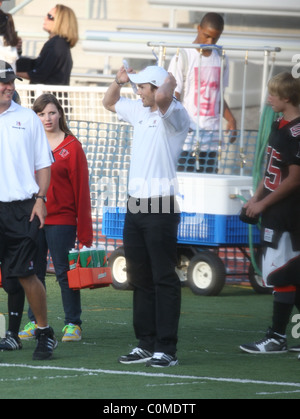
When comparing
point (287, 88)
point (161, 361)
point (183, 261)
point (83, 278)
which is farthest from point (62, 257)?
point (183, 261)

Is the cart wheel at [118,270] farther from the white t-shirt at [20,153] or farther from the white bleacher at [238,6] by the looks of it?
the white bleacher at [238,6]

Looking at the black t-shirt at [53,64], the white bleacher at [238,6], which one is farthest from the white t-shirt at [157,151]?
A: the white bleacher at [238,6]

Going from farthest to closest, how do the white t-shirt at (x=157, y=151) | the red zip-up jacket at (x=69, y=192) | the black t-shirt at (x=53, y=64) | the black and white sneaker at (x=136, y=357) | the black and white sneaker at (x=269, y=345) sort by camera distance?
the black t-shirt at (x=53, y=64)
the red zip-up jacket at (x=69, y=192)
the black and white sneaker at (x=269, y=345)
the black and white sneaker at (x=136, y=357)
the white t-shirt at (x=157, y=151)

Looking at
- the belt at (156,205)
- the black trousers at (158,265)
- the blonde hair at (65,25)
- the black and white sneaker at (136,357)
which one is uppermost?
the blonde hair at (65,25)

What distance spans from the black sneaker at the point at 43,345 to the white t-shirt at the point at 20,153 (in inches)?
37.7

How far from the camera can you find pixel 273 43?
1450 cm

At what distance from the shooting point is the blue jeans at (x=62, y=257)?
344 inches

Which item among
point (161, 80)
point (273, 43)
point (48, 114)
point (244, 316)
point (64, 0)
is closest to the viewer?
point (161, 80)

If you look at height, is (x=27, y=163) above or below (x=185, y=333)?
above

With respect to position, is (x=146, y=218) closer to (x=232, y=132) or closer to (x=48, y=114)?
(x=48, y=114)

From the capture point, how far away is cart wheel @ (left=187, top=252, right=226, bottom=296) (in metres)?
11.5

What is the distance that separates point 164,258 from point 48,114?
189 centimetres

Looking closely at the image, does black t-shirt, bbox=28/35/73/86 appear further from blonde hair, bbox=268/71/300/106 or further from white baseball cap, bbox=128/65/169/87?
white baseball cap, bbox=128/65/169/87

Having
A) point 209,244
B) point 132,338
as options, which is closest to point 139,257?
point 132,338
